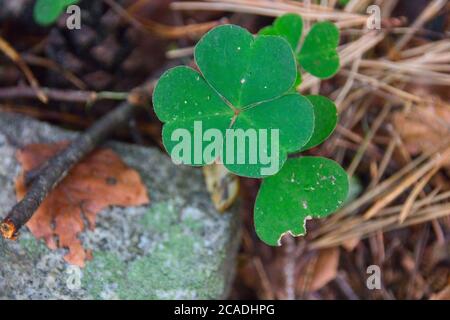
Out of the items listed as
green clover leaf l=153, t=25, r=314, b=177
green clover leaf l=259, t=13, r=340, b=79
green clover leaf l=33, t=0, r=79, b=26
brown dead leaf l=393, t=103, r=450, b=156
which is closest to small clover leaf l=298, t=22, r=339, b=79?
green clover leaf l=259, t=13, r=340, b=79

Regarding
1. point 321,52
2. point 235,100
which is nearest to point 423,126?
point 321,52

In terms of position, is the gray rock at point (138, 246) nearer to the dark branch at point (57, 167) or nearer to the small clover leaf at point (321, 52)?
the dark branch at point (57, 167)

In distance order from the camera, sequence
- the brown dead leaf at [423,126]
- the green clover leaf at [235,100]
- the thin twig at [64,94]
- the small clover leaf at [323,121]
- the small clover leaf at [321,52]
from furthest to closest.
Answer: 1. the brown dead leaf at [423,126]
2. the thin twig at [64,94]
3. the small clover leaf at [321,52]
4. the small clover leaf at [323,121]
5. the green clover leaf at [235,100]

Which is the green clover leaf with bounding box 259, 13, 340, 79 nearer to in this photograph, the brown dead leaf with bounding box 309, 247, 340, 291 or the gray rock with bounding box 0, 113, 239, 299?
the gray rock with bounding box 0, 113, 239, 299

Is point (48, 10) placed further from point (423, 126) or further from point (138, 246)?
point (423, 126)

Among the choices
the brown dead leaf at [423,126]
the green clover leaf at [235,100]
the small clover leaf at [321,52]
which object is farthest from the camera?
the brown dead leaf at [423,126]

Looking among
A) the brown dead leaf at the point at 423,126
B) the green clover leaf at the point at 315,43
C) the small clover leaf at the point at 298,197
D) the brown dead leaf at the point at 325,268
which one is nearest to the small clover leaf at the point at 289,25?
the green clover leaf at the point at 315,43
